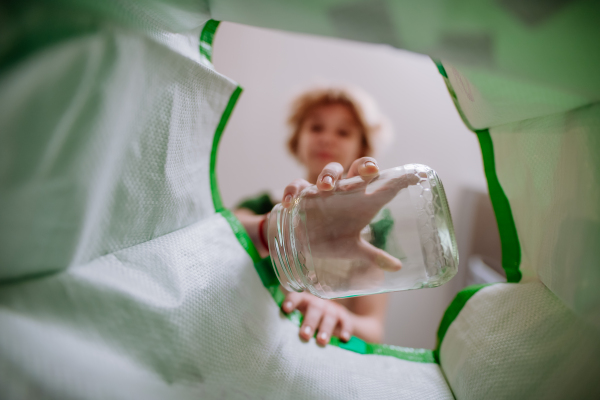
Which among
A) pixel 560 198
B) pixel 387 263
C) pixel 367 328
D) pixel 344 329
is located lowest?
pixel 367 328

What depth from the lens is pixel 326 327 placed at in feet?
1.35

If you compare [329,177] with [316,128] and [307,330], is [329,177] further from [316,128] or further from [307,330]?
[316,128]

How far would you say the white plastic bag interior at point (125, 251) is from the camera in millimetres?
174

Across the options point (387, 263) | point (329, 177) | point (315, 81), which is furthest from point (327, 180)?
point (315, 81)

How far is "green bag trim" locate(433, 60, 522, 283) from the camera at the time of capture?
0.36 metres

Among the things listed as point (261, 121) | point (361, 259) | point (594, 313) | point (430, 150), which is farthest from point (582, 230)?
point (261, 121)

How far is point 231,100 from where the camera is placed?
361 mm

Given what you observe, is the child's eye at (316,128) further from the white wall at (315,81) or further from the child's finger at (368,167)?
the child's finger at (368,167)

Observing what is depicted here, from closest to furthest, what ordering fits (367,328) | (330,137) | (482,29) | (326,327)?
(482,29) < (326,327) < (367,328) < (330,137)

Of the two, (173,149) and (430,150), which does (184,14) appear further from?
(430,150)

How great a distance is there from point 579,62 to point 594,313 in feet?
0.54

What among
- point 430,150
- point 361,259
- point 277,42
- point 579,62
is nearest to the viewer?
point 579,62

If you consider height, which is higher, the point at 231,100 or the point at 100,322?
the point at 231,100

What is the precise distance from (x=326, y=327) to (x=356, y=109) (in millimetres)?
840
